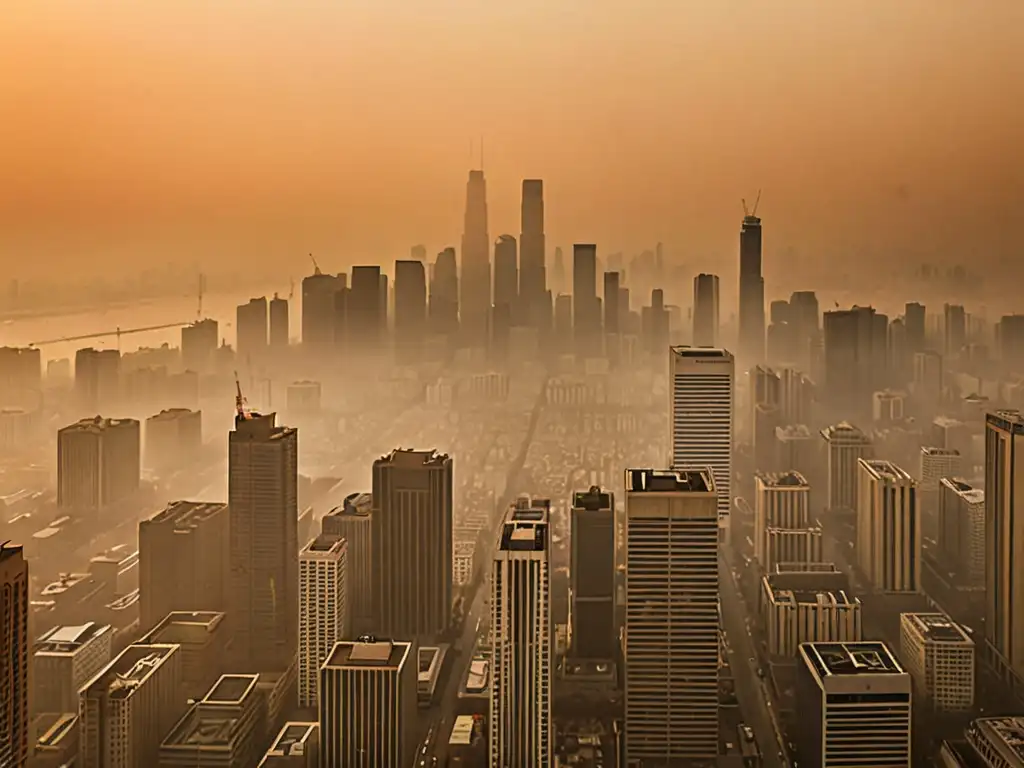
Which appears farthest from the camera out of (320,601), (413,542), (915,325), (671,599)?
(915,325)

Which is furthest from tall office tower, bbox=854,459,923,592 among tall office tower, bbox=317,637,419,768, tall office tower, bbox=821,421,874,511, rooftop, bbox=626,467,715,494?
tall office tower, bbox=317,637,419,768

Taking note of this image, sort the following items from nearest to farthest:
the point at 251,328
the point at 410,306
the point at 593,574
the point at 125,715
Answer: the point at 125,715, the point at 593,574, the point at 251,328, the point at 410,306

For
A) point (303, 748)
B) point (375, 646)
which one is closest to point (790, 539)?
point (375, 646)

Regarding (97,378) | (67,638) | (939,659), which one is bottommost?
(939,659)

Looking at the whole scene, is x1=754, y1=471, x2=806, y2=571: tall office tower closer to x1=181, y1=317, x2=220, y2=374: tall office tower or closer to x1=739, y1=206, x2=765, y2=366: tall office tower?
x1=739, y1=206, x2=765, y2=366: tall office tower

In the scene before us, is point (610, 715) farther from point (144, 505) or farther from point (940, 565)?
point (144, 505)

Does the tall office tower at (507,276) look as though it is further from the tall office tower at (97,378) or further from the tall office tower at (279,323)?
the tall office tower at (97,378)

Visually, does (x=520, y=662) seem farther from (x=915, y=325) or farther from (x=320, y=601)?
(x=915, y=325)

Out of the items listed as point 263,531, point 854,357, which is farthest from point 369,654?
point 854,357
